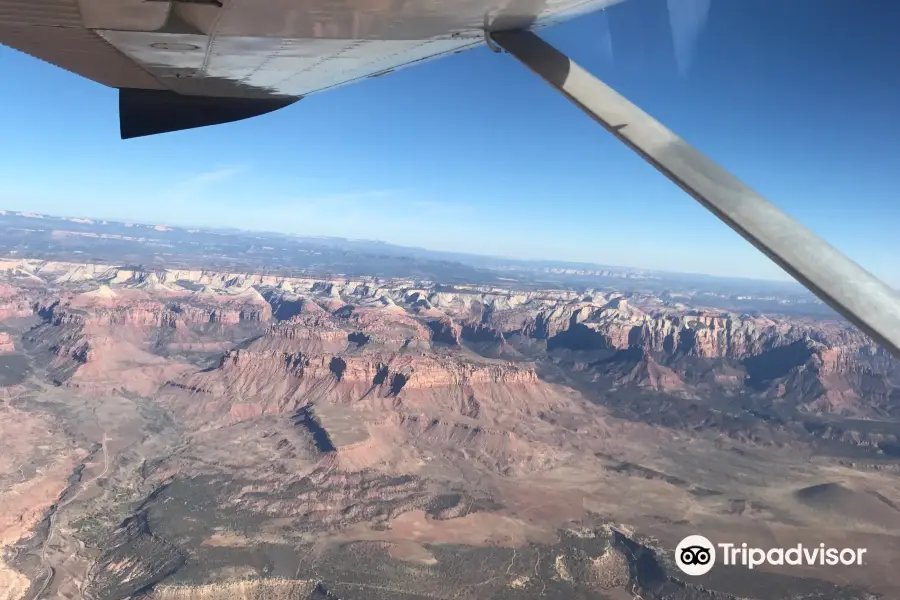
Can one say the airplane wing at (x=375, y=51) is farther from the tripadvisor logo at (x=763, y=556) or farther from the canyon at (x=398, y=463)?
the tripadvisor logo at (x=763, y=556)

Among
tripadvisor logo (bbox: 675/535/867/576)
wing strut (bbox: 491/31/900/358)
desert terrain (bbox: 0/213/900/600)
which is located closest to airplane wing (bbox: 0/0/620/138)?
wing strut (bbox: 491/31/900/358)

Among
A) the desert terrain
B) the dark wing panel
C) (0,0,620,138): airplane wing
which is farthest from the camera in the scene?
the desert terrain

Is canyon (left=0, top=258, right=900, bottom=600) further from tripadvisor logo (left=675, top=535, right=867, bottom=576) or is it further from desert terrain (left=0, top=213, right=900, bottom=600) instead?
tripadvisor logo (left=675, top=535, right=867, bottom=576)

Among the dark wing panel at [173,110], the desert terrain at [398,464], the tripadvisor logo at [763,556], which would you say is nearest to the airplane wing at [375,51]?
the dark wing panel at [173,110]

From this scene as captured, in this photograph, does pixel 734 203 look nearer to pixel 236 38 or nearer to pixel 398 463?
pixel 236 38

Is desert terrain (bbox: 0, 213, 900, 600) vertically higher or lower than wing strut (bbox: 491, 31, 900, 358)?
lower

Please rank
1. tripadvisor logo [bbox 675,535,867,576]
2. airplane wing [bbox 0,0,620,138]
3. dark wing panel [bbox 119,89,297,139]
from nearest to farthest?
airplane wing [bbox 0,0,620,138] → dark wing panel [bbox 119,89,297,139] → tripadvisor logo [bbox 675,535,867,576]

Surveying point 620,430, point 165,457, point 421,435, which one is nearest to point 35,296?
point 165,457
